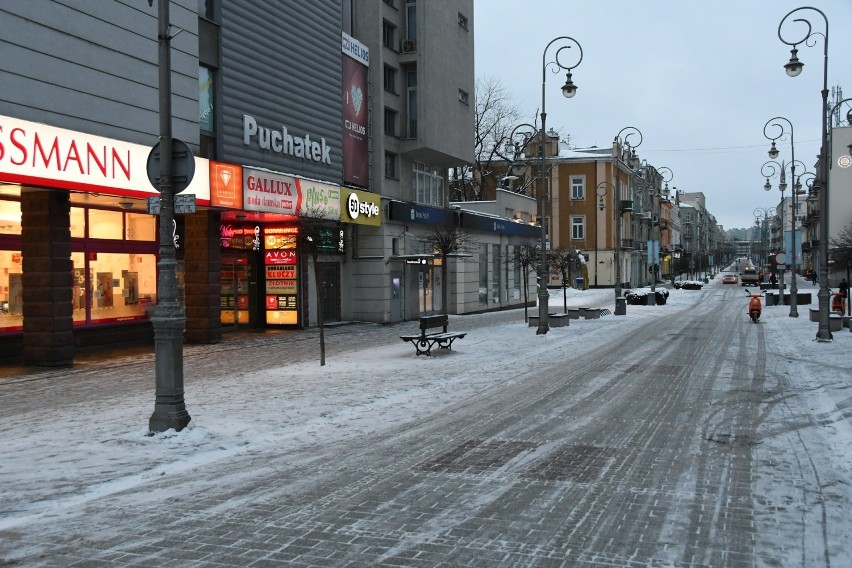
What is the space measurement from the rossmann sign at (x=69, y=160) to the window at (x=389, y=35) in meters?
16.1

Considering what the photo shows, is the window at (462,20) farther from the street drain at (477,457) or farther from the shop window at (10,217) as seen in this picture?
the street drain at (477,457)

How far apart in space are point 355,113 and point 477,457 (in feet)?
72.9

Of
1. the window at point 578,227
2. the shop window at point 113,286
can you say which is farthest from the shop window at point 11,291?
the window at point 578,227

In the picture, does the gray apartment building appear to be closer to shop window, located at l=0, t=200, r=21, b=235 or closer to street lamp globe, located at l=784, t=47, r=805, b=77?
shop window, located at l=0, t=200, r=21, b=235

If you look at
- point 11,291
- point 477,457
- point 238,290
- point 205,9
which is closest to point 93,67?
point 11,291

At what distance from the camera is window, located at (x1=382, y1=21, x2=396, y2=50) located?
30.8 meters

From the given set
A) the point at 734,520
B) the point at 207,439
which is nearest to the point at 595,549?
the point at 734,520

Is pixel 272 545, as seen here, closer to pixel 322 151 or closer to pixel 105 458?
pixel 105 458

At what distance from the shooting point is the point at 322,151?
2577 cm

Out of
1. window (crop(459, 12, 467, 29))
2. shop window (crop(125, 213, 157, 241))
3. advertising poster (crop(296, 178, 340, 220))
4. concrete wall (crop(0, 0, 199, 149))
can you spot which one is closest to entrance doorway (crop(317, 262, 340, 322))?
advertising poster (crop(296, 178, 340, 220))

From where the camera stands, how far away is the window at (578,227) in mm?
68750

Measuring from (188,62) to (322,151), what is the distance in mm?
6990

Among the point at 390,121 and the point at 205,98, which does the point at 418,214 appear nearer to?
the point at 390,121

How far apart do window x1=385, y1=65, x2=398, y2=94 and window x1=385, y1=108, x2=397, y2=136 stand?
2.77 ft
